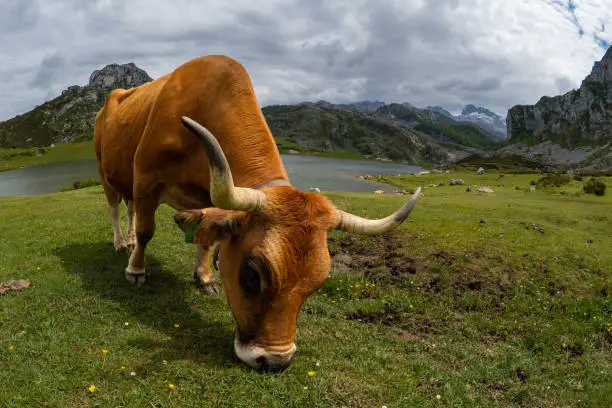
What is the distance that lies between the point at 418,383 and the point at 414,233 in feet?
28.8

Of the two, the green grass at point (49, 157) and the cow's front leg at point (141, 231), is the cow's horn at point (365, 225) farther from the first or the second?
the green grass at point (49, 157)

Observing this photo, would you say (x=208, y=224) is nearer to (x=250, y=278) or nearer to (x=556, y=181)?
(x=250, y=278)

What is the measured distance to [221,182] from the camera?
15.1ft

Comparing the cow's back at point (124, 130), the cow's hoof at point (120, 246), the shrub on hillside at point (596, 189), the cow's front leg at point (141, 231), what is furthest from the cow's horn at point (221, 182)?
the shrub on hillside at point (596, 189)

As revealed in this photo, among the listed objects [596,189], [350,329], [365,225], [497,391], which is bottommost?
[497,391]

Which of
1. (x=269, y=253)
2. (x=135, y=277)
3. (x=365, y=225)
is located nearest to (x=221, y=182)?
(x=269, y=253)

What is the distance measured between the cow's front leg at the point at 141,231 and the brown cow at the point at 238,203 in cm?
2

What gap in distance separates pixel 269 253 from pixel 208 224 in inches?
37.0

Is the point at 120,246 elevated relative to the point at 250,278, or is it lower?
lower

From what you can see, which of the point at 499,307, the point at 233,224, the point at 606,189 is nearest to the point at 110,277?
the point at 233,224

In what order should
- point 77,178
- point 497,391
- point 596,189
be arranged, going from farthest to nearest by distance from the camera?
point 77,178 → point 596,189 → point 497,391

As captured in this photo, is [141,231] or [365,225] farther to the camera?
[141,231]

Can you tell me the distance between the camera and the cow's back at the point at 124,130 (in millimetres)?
9211

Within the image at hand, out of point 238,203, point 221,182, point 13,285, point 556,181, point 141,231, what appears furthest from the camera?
point 556,181
